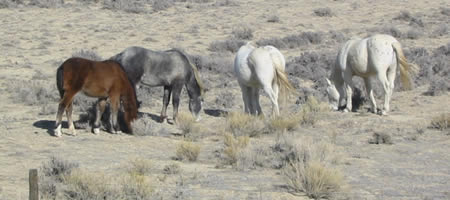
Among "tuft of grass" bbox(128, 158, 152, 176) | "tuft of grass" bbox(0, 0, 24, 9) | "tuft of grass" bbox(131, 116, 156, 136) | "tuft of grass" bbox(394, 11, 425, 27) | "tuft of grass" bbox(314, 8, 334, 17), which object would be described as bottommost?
"tuft of grass" bbox(0, 0, 24, 9)

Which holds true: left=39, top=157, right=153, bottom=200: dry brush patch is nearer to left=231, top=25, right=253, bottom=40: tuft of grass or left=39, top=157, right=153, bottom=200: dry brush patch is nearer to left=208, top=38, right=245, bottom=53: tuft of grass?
left=208, top=38, right=245, bottom=53: tuft of grass

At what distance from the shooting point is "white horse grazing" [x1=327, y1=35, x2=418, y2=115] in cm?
1443

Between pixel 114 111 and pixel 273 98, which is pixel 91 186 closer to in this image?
pixel 114 111

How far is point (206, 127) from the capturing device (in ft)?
45.0

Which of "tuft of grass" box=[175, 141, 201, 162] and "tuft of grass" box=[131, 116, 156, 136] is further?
"tuft of grass" box=[131, 116, 156, 136]

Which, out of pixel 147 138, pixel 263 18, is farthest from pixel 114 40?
pixel 147 138

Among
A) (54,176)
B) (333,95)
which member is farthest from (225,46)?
(54,176)

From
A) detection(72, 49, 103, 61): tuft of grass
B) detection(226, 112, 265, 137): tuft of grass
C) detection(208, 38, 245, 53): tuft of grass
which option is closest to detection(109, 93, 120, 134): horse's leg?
detection(226, 112, 265, 137): tuft of grass

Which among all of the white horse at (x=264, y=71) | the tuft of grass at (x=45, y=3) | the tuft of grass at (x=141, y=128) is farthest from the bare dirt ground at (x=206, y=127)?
the tuft of grass at (x=45, y=3)

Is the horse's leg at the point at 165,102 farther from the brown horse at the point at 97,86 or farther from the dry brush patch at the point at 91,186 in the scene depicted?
the dry brush patch at the point at 91,186

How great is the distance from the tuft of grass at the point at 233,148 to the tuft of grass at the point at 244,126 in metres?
1.19

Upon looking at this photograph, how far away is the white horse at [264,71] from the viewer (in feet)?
45.4

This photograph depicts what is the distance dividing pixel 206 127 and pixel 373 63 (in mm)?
3566

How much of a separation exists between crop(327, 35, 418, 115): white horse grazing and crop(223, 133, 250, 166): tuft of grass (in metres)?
4.36
